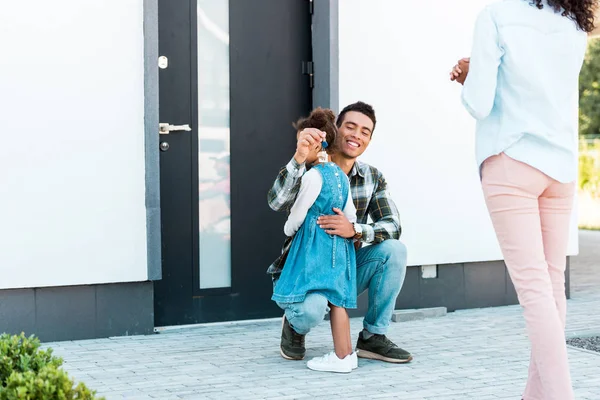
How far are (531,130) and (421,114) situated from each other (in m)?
3.11

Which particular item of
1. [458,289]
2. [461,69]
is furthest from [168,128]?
[461,69]

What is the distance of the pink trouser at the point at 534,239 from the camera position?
11.0 ft

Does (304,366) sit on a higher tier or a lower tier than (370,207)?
lower

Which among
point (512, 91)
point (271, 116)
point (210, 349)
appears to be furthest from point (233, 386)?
point (271, 116)

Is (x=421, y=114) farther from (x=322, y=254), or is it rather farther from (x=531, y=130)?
(x=531, y=130)

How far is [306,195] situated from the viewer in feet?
15.1

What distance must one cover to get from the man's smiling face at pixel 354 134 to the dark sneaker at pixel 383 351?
3.19ft

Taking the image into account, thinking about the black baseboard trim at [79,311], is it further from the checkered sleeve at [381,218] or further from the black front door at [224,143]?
the checkered sleeve at [381,218]

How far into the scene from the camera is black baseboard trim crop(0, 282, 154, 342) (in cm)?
526

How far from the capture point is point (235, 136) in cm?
602

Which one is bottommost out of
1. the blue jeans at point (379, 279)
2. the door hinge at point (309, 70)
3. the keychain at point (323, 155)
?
the blue jeans at point (379, 279)

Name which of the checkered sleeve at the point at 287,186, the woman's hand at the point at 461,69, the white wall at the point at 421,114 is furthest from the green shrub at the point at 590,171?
the woman's hand at the point at 461,69

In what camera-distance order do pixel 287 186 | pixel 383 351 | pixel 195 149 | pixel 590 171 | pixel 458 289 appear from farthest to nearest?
1. pixel 590 171
2. pixel 458 289
3. pixel 195 149
4. pixel 383 351
5. pixel 287 186

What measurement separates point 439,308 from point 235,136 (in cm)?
187
